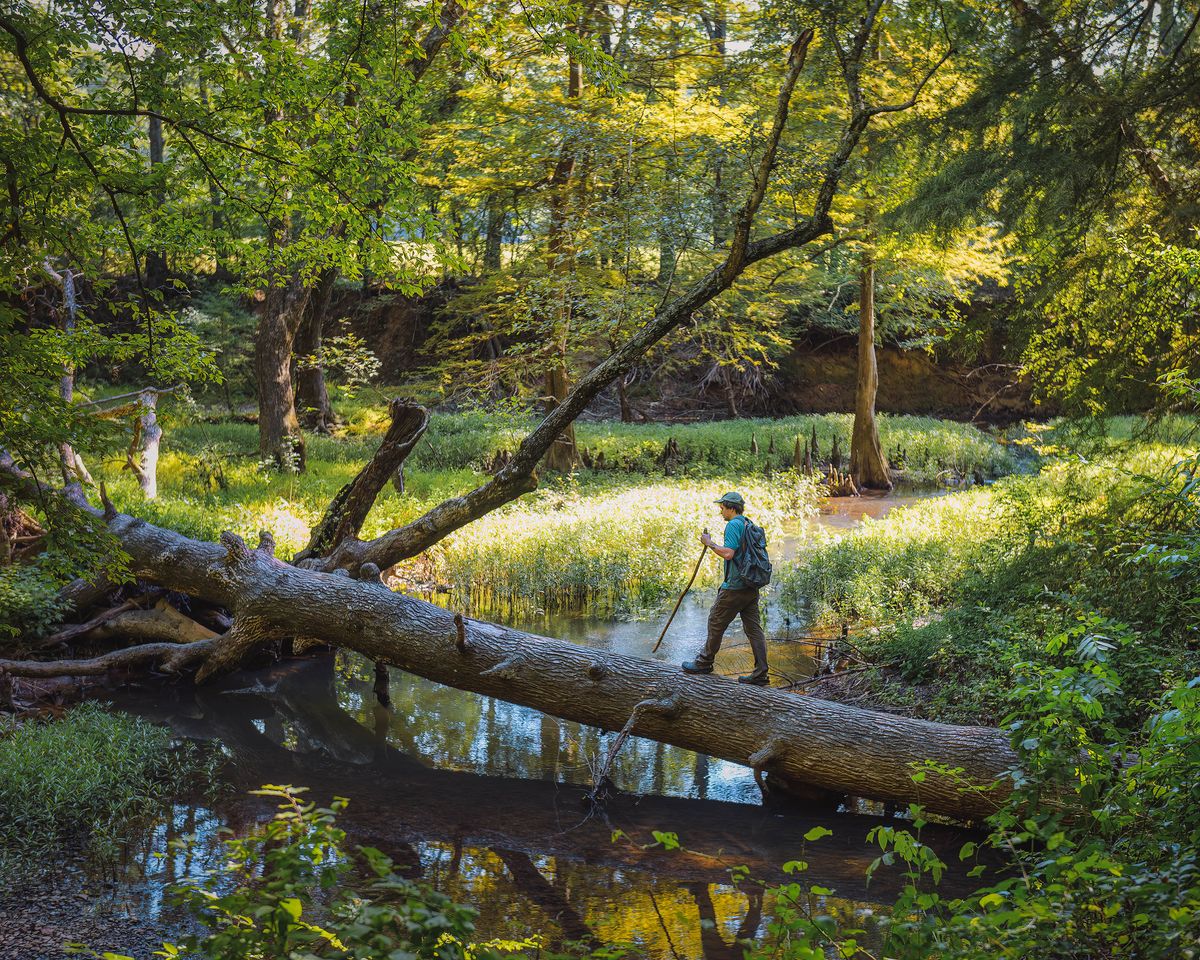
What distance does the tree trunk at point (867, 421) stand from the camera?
21.5m

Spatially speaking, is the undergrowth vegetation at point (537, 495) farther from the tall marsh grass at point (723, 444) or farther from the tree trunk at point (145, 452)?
the tree trunk at point (145, 452)

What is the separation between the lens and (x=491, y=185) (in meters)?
16.3

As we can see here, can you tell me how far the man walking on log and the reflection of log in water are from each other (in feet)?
5.37

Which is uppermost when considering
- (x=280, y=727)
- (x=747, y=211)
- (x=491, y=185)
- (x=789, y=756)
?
(x=491, y=185)

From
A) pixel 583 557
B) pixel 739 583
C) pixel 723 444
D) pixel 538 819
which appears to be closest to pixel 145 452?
pixel 583 557

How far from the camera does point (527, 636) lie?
7828mm

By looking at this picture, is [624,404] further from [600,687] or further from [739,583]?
[600,687]

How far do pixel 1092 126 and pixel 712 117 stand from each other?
757 cm

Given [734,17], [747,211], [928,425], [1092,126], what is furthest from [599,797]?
[928,425]

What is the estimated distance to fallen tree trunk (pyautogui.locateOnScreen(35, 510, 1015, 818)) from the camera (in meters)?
6.31

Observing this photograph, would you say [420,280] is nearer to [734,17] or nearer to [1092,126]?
[1092,126]

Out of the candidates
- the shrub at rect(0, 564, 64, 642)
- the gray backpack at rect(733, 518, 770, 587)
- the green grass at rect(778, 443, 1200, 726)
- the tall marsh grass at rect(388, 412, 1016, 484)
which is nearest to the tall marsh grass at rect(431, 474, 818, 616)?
the green grass at rect(778, 443, 1200, 726)

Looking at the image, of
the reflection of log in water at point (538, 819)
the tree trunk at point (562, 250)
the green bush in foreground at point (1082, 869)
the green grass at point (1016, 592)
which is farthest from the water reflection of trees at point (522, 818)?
the tree trunk at point (562, 250)

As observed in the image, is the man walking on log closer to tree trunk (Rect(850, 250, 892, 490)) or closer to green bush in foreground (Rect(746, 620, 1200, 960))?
green bush in foreground (Rect(746, 620, 1200, 960))
